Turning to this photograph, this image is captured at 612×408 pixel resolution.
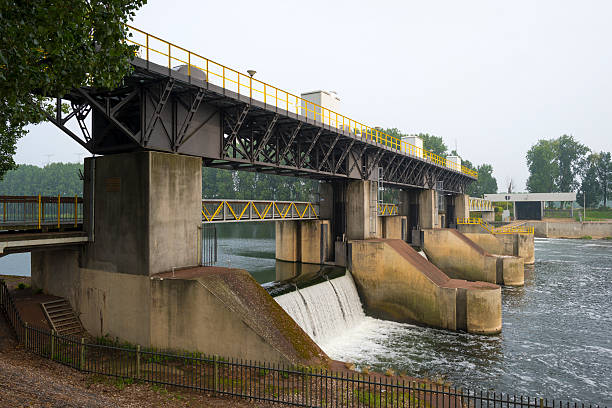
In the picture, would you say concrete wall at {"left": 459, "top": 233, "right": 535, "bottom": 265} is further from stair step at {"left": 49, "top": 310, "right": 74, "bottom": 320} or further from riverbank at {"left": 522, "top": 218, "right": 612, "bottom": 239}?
stair step at {"left": 49, "top": 310, "right": 74, "bottom": 320}

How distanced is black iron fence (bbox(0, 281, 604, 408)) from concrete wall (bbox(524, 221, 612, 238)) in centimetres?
8989

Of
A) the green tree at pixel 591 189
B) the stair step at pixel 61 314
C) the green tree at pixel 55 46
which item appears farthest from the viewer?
the green tree at pixel 591 189

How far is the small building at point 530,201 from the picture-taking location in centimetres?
10375

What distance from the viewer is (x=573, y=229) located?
87.9 m

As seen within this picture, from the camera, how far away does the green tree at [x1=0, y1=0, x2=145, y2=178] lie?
916 cm

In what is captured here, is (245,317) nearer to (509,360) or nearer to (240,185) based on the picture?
(509,360)

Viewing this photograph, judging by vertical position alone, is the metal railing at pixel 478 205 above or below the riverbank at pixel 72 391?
above

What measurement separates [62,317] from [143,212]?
652 cm

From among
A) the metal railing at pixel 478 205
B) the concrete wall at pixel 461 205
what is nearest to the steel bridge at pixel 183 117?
the concrete wall at pixel 461 205

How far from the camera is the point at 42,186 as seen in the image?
134 meters

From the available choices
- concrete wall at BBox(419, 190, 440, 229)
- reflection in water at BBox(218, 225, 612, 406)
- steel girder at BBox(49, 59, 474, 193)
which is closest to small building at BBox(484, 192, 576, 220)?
concrete wall at BBox(419, 190, 440, 229)

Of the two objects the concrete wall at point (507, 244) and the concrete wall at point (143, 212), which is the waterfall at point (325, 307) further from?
the concrete wall at point (507, 244)

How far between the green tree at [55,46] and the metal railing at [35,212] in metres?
5.65

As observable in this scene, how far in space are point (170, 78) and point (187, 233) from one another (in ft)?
22.0
